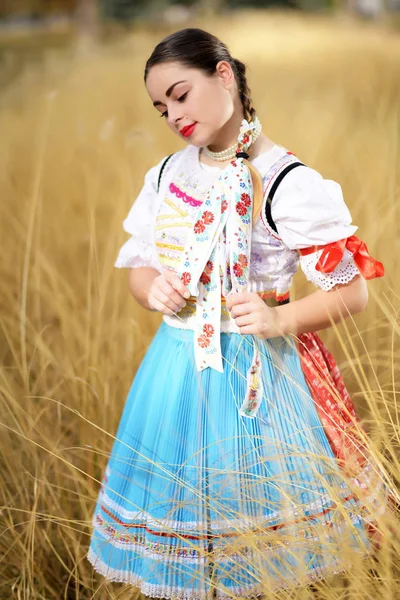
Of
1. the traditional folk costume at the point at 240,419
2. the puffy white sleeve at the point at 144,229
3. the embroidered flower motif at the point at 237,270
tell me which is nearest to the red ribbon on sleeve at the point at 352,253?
the traditional folk costume at the point at 240,419

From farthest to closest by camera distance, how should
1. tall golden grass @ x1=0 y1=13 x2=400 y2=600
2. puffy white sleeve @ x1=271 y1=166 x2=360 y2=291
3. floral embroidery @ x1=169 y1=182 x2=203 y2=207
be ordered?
tall golden grass @ x1=0 y1=13 x2=400 y2=600
floral embroidery @ x1=169 y1=182 x2=203 y2=207
puffy white sleeve @ x1=271 y1=166 x2=360 y2=291

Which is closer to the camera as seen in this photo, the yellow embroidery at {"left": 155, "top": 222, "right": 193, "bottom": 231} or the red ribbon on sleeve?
the red ribbon on sleeve

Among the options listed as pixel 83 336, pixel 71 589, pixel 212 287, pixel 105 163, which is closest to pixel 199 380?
pixel 212 287

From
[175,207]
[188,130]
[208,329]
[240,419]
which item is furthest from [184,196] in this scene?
[240,419]

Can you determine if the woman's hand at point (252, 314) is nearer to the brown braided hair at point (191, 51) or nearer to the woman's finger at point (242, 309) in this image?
the woman's finger at point (242, 309)

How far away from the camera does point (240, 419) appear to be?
1214 millimetres

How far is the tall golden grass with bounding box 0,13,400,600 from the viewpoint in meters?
1.48

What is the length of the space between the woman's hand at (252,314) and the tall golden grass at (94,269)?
128 mm

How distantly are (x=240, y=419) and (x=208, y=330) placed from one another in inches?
6.4

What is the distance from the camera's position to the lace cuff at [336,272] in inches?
46.4

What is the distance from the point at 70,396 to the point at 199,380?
29.4 inches

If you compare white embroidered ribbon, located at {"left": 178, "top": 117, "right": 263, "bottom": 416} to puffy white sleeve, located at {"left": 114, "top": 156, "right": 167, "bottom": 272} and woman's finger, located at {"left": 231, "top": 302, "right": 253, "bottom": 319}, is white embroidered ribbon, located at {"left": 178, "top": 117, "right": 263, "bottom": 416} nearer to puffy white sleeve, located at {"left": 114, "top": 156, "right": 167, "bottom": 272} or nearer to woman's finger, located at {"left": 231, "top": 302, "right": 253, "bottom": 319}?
woman's finger, located at {"left": 231, "top": 302, "right": 253, "bottom": 319}

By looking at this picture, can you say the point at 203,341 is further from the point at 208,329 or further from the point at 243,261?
the point at 243,261

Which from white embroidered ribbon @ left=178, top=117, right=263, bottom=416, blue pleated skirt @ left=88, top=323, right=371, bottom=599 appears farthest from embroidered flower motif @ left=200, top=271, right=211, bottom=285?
blue pleated skirt @ left=88, top=323, right=371, bottom=599
